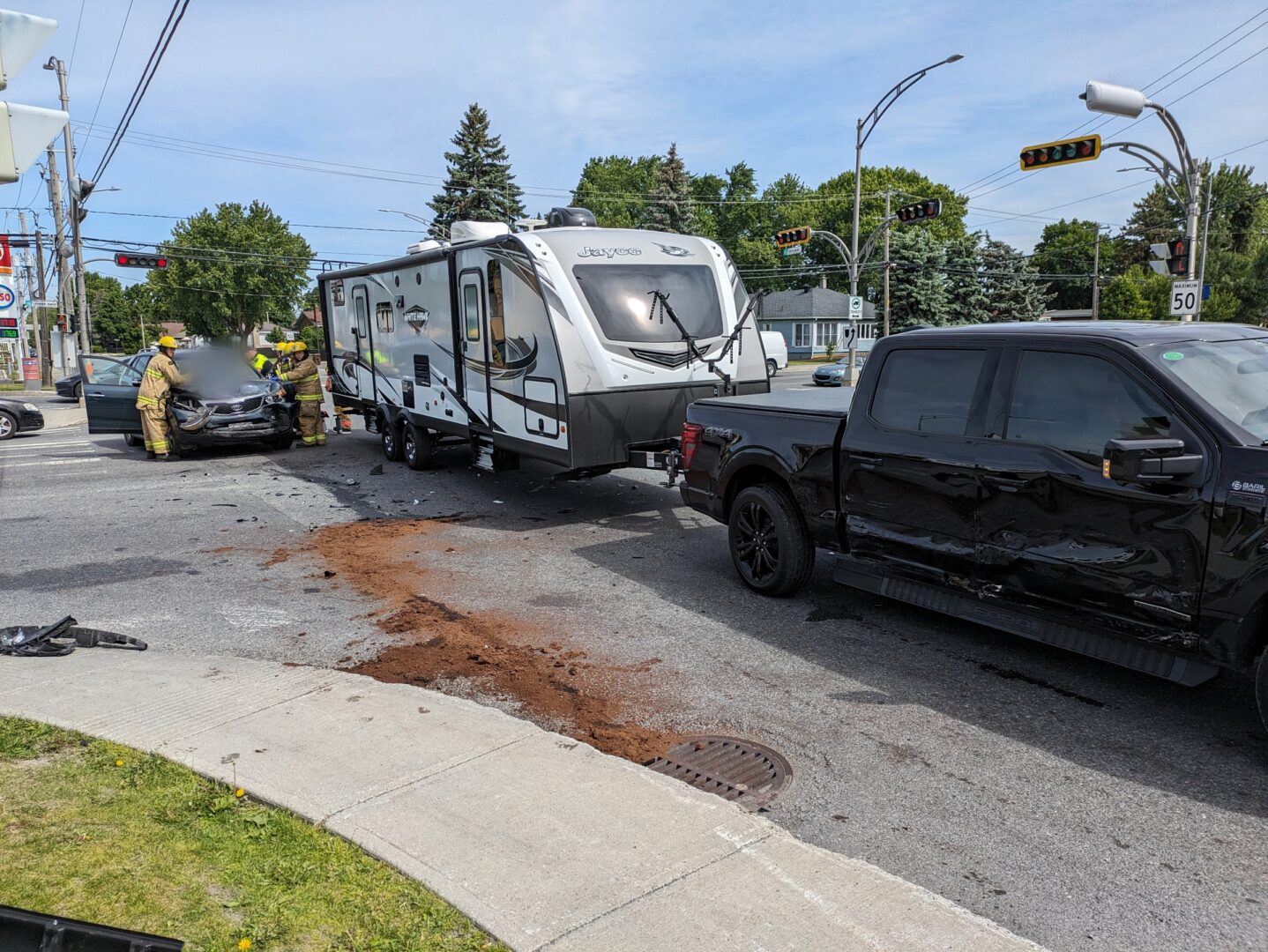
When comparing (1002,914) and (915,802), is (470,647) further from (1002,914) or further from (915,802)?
(1002,914)

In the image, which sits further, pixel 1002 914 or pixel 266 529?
pixel 266 529

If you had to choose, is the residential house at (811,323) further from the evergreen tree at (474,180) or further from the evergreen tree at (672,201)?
the evergreen tree at (474,180)

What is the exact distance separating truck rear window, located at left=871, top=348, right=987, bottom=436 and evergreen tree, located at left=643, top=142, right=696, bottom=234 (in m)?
68.1

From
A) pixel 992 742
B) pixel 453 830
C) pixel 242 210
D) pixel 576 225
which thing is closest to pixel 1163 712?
pixel 992 742

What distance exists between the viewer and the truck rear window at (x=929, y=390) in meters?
5.18

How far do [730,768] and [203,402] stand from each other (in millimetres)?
12589

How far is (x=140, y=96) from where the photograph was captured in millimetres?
14984

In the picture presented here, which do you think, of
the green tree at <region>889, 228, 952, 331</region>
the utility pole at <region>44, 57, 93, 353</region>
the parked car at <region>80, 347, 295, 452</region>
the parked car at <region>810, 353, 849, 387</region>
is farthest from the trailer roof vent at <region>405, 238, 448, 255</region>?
the green tree at <region>889, 228, 952, 331</region>

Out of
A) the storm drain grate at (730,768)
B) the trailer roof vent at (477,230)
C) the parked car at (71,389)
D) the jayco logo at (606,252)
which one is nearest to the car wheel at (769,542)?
the storm drain grate at (730,768)

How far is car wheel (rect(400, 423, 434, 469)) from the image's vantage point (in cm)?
1273

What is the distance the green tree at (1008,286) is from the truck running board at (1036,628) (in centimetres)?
5533

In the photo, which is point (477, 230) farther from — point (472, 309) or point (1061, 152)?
point (1061, 152)

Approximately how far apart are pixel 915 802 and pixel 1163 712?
1680 millimetres

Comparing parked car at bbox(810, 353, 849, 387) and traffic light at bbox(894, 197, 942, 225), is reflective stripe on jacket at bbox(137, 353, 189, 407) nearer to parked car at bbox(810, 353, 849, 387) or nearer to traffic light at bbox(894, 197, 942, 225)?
parked car at bbox(810, 353, 849, 387)
